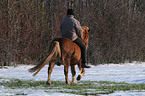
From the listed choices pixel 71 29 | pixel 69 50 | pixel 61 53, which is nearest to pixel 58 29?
pixel 71 29

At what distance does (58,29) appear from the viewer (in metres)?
20.7

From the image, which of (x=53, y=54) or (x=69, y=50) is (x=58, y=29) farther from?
(x=53, y=54)

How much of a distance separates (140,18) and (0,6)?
1309 cm

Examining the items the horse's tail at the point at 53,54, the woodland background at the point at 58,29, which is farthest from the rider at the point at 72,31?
the woodland background at the point at 58,29

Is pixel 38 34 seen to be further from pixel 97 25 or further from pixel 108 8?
pixel 108 8

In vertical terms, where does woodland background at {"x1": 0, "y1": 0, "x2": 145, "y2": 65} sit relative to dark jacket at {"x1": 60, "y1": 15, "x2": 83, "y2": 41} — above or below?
below

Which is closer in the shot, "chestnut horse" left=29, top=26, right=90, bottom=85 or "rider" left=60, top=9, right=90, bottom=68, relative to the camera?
"chestnut horse" left=29, top=26, right=90, bottom=85

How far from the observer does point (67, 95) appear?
7.13 meters

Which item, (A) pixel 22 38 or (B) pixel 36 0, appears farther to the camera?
(B) pixel 36 0

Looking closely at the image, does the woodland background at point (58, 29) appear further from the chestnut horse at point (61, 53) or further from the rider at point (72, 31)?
the chestnut horse at point (61, 53)

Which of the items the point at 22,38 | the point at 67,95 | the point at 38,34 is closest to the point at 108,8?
the point at 38,34

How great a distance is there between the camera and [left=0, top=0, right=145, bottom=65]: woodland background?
18359 mm

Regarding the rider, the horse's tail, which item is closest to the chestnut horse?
the horse's tail

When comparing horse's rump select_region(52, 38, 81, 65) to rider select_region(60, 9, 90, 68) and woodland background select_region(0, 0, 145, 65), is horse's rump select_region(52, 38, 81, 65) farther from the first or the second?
woodland background select_region(0, 0, 145, 65)
